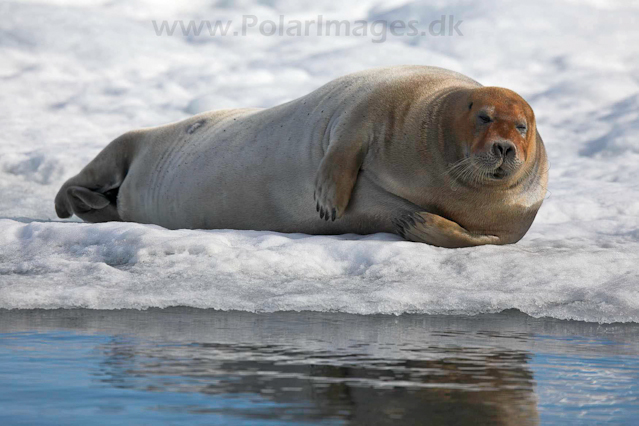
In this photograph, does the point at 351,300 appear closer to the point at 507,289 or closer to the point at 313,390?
the point at 507,289

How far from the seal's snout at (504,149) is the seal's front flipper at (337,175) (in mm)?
829

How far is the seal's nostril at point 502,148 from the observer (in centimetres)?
450

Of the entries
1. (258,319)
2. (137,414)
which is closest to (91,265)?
(258,319)

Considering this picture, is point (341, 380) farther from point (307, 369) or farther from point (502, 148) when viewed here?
point (502, 148)

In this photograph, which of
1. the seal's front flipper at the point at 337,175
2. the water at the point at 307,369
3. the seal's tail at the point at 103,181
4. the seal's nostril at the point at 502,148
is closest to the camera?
the water at the point at 307,369

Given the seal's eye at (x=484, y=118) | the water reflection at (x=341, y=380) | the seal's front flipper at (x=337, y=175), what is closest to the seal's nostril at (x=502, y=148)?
the seal's eye at (x=484, y=118)

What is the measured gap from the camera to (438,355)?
2.64 metres

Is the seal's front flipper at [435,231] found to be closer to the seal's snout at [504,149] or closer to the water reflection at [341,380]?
the seal's snout at [504,149]

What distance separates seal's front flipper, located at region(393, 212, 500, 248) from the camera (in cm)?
482

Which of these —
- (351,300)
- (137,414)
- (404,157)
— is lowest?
(137,414)

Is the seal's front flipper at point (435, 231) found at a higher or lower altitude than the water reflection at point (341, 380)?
higher

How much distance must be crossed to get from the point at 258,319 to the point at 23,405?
138cm

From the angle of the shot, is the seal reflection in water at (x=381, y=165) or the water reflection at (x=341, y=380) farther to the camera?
the seal reflection in water at (x=381, y=165)

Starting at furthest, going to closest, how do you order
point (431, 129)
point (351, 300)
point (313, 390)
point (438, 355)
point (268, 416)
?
point (431, 129)
point (351, 300)
point (438, 355)
point (313, 390)
point (268, 416)
